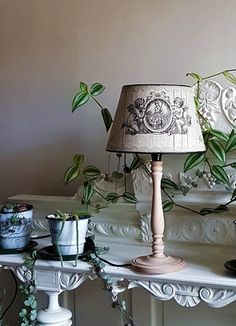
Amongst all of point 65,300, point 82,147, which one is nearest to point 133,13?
point 82,147

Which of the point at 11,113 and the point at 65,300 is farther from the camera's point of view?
the point at 11,113

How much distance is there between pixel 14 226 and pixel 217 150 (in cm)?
65

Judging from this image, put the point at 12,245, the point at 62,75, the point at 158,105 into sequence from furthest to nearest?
the point at 62,75 < the point at 12,245 < the point at 158,105

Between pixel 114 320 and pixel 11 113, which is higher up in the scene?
pixel 11 113

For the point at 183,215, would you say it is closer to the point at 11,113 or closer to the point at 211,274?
the point at 211,274

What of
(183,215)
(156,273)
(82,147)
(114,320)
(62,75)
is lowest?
(114,320)

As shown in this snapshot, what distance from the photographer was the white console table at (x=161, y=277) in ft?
4.28

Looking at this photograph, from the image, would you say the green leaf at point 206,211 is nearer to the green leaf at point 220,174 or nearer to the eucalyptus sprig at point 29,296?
the green leaf at point 220,174

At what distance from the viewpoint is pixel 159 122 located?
131 centimetres

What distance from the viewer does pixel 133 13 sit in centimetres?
185

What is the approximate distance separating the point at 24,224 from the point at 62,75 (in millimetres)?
655

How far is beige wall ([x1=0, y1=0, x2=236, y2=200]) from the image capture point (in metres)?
1.76

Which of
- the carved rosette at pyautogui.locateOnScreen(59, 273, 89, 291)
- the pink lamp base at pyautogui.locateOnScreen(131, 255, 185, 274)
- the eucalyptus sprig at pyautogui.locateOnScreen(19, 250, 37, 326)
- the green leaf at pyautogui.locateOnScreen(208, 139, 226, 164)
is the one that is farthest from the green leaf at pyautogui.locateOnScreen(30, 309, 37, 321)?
the green leaf at pyautogui.locateOnScreen(208, 139, 226, 164)

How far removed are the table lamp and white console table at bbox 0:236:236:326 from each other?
0.13 ft
